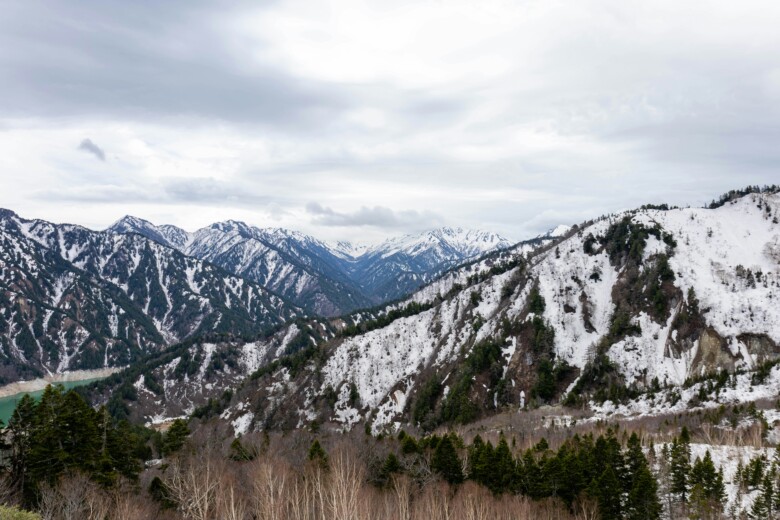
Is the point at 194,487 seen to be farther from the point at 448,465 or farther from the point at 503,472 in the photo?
the point at 503,472

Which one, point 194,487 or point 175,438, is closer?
point 194,487

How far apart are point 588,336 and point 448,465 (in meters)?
99.0

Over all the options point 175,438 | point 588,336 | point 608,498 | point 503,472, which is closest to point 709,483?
point 608,498

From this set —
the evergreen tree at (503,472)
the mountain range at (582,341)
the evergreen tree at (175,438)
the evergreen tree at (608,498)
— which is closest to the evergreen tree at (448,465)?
the evergreen tree at (503,472)

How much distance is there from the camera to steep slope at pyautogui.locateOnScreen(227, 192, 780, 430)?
115375 millimetres

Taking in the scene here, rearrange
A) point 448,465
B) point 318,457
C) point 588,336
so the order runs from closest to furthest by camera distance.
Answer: point 318,457
point 448,465
point 588,336

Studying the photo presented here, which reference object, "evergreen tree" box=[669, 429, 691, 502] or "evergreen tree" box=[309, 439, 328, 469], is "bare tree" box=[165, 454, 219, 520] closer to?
"evergreen tree" box=[309, 439, 328, 469]

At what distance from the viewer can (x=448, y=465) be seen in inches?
2142

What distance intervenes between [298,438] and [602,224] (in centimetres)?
14153

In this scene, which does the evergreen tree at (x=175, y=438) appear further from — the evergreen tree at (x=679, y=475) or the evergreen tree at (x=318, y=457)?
the evergreen tree at (x=679, y=475)

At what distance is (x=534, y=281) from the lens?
160375 millimetres

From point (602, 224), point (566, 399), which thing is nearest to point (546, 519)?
point (566, 399)

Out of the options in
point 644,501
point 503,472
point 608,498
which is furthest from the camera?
point 503,472

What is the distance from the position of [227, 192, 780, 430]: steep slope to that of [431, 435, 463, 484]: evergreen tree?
64818 mm
